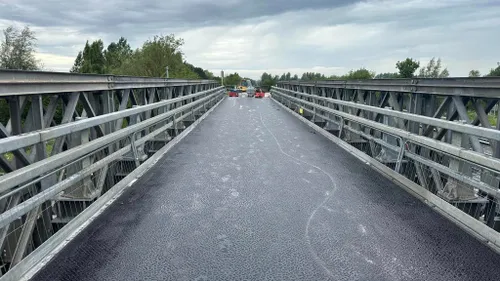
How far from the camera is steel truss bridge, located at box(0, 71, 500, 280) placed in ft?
10.3

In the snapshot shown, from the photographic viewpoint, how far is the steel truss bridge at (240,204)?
3.15 meters

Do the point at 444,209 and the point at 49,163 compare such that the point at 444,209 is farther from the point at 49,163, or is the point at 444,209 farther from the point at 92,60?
the point at 92,60

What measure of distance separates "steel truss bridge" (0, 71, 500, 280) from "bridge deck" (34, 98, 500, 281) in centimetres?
Answer: 2

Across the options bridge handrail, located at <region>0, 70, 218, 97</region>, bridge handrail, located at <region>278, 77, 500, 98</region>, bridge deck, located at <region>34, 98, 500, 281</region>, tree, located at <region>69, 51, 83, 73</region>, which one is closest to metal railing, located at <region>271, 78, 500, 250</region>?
bridge handrail, located at <region>278, 77, 500, 98</region>

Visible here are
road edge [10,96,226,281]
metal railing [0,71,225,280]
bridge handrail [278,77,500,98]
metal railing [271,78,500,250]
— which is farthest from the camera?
bridge handrail [278,77,500,98]

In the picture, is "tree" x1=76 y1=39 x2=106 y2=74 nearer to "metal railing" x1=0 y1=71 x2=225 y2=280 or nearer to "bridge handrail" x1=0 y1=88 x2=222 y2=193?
"metal railing" x1=0 y1=71 x2=225 y2=280

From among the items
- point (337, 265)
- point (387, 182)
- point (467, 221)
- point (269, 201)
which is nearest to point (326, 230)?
point (337, 265)

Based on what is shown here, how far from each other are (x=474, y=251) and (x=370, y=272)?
3.48ft

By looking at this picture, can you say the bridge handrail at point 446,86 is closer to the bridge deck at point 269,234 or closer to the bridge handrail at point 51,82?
the bridge deck at point 269,234

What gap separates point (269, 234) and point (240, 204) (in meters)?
0.93

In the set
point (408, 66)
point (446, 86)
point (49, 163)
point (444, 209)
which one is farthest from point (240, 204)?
point (408, 66)

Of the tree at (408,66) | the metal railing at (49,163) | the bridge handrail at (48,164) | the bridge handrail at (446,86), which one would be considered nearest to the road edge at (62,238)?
the metal railing at (49,163)

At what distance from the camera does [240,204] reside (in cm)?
468

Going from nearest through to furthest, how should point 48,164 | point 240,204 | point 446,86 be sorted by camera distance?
point 48,164 < point 240,204 < point 446,86
